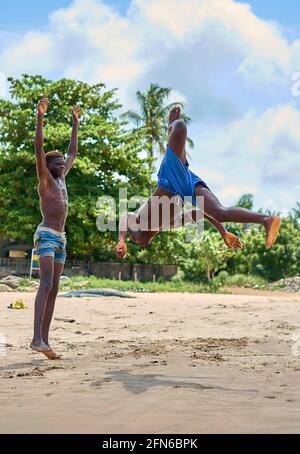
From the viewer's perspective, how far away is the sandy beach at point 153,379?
10.8 ft

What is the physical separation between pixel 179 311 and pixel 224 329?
2938 mm

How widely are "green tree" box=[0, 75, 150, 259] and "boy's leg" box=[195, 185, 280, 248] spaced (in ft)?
73.8

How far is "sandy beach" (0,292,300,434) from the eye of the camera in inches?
130

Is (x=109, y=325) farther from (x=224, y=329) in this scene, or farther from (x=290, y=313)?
(x=290, y=313)

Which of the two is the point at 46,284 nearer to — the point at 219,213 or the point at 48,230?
the point at 48,230

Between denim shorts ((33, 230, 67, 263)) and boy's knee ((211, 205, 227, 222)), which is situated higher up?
boy's knee ((211, 205, 227, 222))

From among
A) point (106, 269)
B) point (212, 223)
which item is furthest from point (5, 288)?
point (212, 223)

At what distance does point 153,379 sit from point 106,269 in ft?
82.7

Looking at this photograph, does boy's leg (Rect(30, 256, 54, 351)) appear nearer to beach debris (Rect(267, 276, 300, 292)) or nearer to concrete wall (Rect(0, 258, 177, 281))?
concrete wall (Rect(0, 258, 177, 281))

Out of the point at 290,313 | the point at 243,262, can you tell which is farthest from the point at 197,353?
the point at 243,262

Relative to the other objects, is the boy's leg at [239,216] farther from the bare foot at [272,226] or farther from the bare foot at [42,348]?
the bare foot at [42,348]

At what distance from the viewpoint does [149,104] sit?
1569 inches

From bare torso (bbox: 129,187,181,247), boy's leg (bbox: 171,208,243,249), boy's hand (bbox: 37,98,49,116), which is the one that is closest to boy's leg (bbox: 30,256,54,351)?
bare torso (bbox: 129,187,181,247)

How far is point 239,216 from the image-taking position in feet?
16.1
